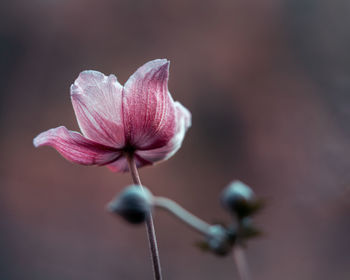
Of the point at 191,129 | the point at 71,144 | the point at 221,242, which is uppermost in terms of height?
the point at 191,129

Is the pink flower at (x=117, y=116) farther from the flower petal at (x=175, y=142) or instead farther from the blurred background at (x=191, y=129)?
the blurred background at (x=191, y=129)

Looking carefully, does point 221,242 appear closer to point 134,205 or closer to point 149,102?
point 134,205

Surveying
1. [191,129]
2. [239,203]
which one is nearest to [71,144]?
[239,203]

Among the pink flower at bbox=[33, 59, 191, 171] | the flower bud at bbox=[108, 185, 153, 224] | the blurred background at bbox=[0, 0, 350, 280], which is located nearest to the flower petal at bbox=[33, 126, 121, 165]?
the pink flower at bbox=[33, 59, 191, 171]

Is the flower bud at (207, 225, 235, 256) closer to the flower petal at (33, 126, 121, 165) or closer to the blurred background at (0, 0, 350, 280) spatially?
the flower petal at (33, 126, 121, 165)

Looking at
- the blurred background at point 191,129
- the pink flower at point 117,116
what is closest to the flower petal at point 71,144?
the pink flower at point 117,116

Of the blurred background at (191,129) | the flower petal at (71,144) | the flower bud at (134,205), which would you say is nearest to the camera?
the flower bud at (134,205)

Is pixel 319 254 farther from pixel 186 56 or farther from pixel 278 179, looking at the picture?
pixel 186 56

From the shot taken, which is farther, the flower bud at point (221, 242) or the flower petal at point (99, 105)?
the flower petal at point (99, 105)
